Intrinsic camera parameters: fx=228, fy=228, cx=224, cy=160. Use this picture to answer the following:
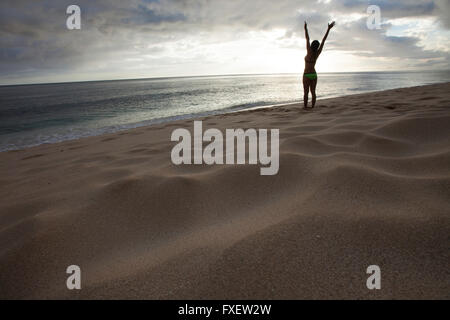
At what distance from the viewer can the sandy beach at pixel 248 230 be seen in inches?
34.8

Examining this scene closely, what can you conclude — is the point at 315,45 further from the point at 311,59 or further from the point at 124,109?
the point at 124,109

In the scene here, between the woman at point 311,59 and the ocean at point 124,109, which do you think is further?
the ocean at point 124,109

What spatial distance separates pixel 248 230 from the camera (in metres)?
1.18

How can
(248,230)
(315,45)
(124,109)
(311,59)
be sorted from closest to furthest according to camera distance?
(248,230) < (315,45) < (311,59) < (124,109)

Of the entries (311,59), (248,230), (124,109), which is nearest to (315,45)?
(311,59)

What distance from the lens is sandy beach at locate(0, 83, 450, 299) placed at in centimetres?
88

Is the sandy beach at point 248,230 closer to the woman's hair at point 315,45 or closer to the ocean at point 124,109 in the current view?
the woman's hair at point 315,45

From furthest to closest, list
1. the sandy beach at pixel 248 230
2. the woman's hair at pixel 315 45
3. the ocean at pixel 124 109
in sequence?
1. the ocean at pixel 124 109
2. the woman's hair at pixel 315 45
3. the sandy beach at pixel 248 230

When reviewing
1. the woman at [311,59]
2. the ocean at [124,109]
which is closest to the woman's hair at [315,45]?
the woman at [311,59]

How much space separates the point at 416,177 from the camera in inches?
58.6

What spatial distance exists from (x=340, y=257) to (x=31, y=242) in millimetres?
1607

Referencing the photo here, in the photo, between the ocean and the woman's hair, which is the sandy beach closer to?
the woman's hair
